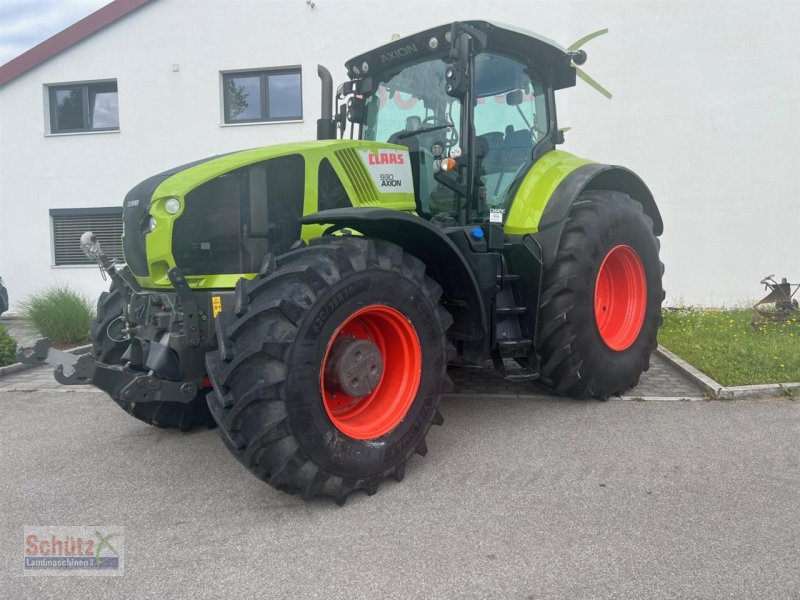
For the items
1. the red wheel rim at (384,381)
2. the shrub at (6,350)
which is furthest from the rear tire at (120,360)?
the shrub at (6,350)

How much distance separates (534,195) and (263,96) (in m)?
7.55

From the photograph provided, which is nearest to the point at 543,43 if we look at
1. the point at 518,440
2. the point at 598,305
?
the point at 598,305

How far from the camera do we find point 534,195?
430cm

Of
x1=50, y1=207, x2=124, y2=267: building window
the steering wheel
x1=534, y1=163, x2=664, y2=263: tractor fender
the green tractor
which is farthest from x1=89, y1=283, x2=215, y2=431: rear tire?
x1=50, y1=207, x2=124, y2=267: building window

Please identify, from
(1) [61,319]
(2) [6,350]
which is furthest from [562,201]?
(1) [61,319]

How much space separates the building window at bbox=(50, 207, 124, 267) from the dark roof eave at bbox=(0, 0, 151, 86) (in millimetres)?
2661

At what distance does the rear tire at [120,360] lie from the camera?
3830 millimetres

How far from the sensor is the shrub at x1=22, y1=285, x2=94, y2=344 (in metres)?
8.13

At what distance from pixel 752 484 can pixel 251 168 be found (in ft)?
10.5

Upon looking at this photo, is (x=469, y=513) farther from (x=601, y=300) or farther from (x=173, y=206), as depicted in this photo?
(x=601, y=300)

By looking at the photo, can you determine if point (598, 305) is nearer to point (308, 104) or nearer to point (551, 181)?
point (551, 181)

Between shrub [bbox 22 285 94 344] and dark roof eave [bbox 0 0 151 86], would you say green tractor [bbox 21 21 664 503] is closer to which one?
shrub [bbox 22 285 94 344]

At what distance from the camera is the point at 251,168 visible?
330 centimetres

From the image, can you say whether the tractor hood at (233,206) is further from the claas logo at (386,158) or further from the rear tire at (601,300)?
the rear tire at (601,300)
